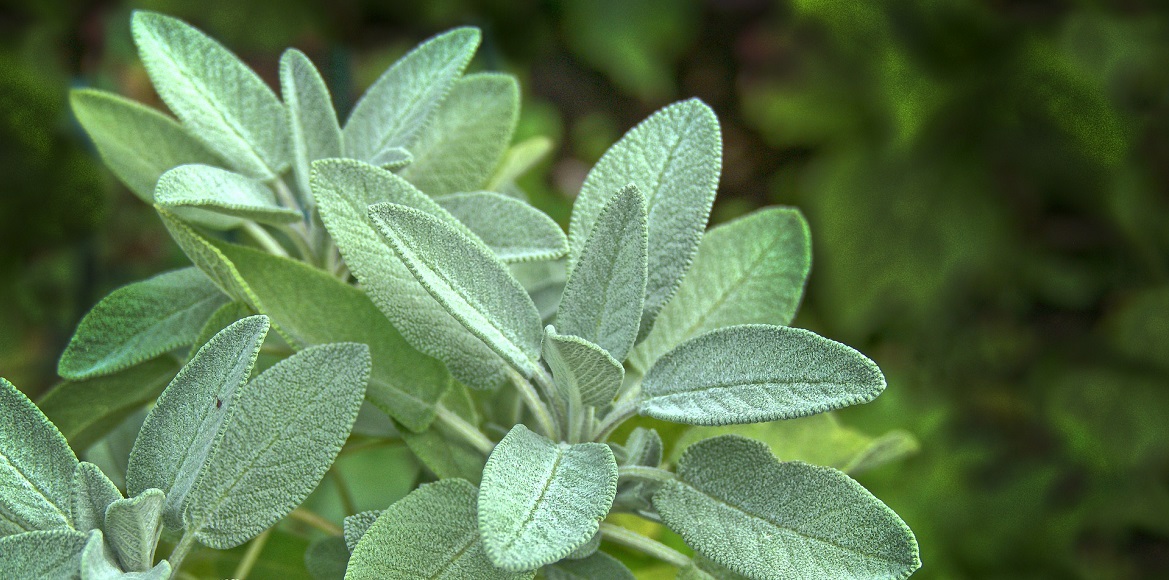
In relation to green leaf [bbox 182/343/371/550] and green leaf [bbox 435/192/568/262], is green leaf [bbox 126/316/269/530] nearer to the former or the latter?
green leaf [bbox 182/343/371/550]

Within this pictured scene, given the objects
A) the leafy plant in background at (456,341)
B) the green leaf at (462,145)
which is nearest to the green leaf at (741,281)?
the leafy plant in background at (456,341)

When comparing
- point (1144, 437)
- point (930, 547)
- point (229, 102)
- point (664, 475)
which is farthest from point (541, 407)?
point (1144, 437)

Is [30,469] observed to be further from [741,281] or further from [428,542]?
[741,281]

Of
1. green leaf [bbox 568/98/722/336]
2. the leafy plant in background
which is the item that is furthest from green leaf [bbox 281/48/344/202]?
green leaf [bbox 568/98/722/336]

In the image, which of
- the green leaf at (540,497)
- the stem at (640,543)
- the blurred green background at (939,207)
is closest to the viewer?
the green leaf at (540,497)

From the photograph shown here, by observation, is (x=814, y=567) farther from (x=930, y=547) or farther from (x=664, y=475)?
(x=930, y=547)

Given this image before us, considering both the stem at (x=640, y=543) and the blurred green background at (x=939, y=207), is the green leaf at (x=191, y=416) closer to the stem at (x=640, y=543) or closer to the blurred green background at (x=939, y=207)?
the stem at (x=640, y=543)
